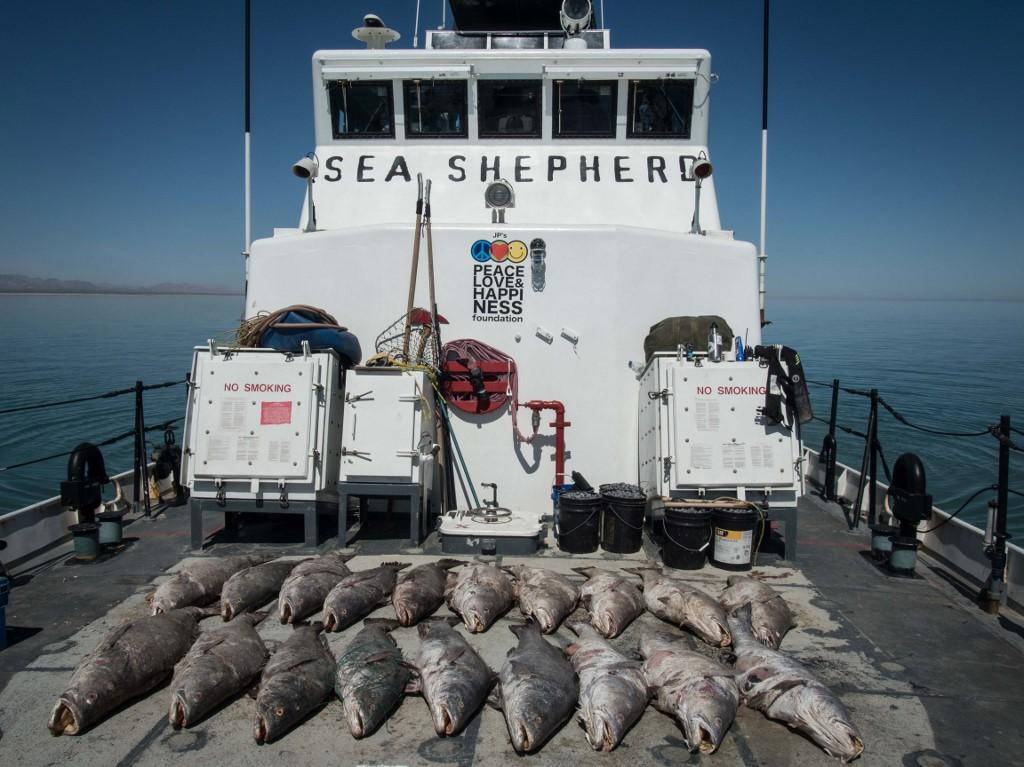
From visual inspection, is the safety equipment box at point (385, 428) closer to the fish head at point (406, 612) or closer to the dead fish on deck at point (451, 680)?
the fish head at point (406, 612)

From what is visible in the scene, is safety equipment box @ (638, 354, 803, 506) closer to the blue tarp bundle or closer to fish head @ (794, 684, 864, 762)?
fish head @ (794, 684, 864, 762)

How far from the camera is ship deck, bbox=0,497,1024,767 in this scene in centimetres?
398

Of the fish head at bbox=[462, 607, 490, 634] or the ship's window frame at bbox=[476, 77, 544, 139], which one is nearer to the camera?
the fish head at bbox=[462, 607, 490, 634]

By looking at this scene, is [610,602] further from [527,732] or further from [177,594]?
[177,594]

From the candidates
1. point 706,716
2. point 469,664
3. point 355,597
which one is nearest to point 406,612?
point 355,597

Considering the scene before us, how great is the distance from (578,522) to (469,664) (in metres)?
2.92

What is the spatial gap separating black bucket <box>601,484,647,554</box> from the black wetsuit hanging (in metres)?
1.55

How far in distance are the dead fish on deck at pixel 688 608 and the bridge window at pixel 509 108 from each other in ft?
21.2

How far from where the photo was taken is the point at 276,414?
7.24 metres

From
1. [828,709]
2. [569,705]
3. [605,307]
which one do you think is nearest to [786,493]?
[605,307]

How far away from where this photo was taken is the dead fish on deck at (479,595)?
5431mm

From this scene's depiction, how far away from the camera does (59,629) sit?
18.1 feet

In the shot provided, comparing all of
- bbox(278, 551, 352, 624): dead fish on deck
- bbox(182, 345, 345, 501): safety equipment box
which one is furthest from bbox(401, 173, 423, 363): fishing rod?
bbox(278, 551, 352, 624): dead fish on deck

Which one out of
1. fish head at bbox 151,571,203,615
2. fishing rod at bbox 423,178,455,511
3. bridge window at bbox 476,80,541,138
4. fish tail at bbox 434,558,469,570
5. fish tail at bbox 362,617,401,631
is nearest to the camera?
fish tail at bbox 362,617,401,631
